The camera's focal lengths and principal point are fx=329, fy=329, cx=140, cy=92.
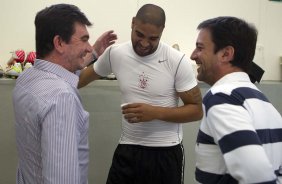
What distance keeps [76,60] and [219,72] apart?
529mm

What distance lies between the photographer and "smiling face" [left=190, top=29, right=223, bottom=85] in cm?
121

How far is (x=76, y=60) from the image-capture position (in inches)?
48.2

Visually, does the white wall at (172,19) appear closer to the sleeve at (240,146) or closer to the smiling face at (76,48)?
A: the smiling face at (76,48)

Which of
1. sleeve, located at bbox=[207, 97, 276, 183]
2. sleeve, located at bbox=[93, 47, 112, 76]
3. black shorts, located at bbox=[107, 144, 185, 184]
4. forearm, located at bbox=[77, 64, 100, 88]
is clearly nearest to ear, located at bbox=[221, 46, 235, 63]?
sleeve, located at bbox=[207, 97, 276, 183]

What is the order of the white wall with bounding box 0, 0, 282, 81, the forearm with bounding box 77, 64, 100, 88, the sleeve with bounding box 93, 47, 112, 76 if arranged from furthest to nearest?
the white wall with bounding box 0, 0, 282, 81
the forearm with bounding box 77, 64, 100, 88
the sleeve with bounding box 93, 47, 112, 76

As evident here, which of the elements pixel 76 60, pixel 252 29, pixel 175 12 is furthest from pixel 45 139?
pixel 175 12

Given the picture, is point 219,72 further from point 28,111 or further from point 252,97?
point 28,111

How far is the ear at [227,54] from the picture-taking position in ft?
3.87

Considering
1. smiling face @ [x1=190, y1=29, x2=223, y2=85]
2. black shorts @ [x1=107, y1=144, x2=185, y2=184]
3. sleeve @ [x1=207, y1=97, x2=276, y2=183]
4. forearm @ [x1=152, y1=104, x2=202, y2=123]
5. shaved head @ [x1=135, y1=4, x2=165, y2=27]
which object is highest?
shaved head @ [x1=135, y1=4, x2=165, y2=27]

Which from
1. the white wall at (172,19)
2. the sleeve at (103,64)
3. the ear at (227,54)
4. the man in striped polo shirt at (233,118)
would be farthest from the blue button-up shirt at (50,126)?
the white wall at (172,19)

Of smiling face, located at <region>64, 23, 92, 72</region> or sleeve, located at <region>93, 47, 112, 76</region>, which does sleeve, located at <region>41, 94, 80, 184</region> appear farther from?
sleeve, located at <region>93, 47, 112, 76</region>

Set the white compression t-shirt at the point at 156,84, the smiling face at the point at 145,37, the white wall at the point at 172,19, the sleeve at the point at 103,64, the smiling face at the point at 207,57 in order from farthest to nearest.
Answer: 1. the white wall at the point at 172,19
2. the sleeve at the point at 103,64
3. the white compression t-shirt at the point at 156,84
4. the smiling face at the point at 145,37
5. the smiling face at the point at 207,57

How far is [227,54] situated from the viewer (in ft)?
3.89

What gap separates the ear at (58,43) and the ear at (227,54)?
577mm
